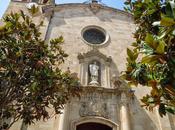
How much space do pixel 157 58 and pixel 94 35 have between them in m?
12.7

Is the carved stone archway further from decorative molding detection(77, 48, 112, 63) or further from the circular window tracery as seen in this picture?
the circular window tracery

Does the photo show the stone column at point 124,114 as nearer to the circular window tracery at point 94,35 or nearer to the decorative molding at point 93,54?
the decorative molding at point 93,54

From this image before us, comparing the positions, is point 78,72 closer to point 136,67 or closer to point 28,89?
point 28,89

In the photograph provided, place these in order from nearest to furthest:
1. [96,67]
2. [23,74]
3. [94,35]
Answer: [23,74]
[96,67]
[94,35]

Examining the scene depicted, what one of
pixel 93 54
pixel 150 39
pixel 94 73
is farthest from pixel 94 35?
pixel 150 39

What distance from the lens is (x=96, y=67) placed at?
42.7ft

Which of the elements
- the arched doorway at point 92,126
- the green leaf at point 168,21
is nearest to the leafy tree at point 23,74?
the green leaf at point 168,21

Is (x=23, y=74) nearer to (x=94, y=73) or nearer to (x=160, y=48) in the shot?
(x=160, y=48)

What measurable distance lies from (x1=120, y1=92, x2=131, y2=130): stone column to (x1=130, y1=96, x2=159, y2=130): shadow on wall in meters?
0.34

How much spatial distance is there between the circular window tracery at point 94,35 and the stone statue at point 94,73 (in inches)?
73.9

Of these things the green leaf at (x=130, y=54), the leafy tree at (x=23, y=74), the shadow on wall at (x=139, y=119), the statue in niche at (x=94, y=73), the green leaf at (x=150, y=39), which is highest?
the statue in niche at (x=94, y=73)

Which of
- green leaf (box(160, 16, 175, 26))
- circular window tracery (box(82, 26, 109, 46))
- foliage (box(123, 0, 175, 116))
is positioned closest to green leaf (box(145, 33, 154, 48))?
foliage (box(123, 0, 175, 116))

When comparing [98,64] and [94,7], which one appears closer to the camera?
[98,64]

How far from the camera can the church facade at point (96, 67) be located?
10.9m
